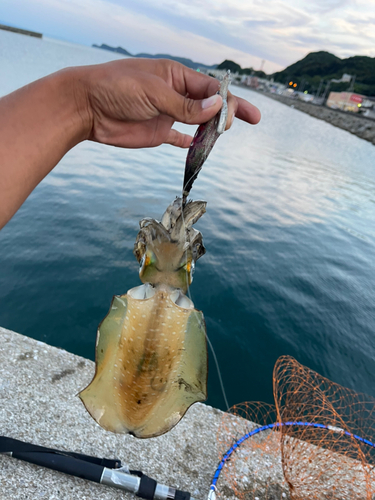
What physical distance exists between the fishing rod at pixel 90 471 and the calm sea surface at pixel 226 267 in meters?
2.89

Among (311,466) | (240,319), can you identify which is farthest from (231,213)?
(311,466)

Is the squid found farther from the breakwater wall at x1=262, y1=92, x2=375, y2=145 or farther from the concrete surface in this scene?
the breakwater wall at x1=262, y1=92, x2=375, y2=145

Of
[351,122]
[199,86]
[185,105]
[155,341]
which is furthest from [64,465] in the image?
[351,122]

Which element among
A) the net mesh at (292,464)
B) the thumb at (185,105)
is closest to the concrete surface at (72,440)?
the net mesh at (292,464)

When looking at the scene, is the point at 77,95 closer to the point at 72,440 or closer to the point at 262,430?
the point at 72,440

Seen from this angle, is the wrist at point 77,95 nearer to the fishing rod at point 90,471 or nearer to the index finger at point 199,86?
the index finger at point 199,86

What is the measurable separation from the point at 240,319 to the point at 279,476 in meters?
4.07

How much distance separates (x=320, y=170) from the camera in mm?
26188

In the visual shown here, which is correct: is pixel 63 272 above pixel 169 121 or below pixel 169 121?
below

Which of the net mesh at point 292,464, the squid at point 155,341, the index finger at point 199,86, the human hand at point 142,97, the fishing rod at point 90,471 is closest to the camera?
the human hand at point 142,97

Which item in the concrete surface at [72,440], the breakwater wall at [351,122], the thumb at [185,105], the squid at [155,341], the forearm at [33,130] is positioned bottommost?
the concrete surface at [72,440]

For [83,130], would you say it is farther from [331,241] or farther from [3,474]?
[331,241]

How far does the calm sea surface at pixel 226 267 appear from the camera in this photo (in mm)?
6906

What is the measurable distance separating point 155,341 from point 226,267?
24.9 feet
